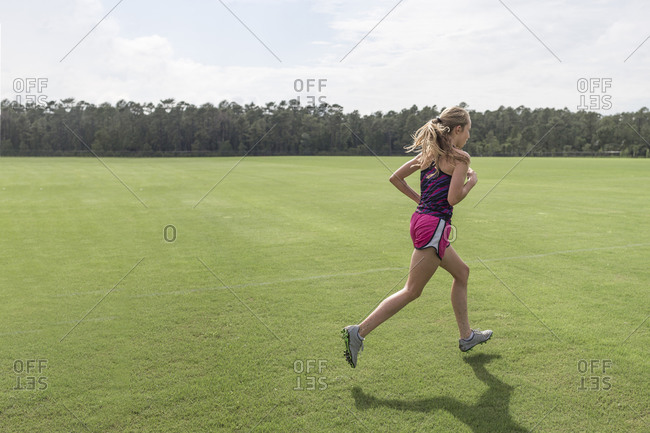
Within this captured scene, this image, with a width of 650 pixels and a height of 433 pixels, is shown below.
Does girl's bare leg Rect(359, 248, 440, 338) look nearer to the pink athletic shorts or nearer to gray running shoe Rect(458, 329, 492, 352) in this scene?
the pink athletic shorts

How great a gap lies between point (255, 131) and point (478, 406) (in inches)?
3587

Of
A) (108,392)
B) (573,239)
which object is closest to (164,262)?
(108,392)

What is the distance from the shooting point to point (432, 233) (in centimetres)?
452

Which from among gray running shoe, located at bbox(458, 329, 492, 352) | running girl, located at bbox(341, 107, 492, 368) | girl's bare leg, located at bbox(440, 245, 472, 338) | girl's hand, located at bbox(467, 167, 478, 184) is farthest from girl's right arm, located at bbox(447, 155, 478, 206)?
gray running shoe, located at bbox(458, 329, 492, 352)

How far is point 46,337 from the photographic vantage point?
5.39 metres

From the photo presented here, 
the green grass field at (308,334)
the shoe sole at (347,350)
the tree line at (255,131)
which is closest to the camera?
the green grass field at (308,334)

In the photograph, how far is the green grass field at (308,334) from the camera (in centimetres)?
388

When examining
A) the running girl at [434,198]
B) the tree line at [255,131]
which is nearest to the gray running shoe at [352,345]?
the running girl at [434,198]

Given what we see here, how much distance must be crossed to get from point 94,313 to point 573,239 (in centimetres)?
940

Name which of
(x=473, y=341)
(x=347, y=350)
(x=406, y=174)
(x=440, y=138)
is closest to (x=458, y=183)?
(x=440, y=138)

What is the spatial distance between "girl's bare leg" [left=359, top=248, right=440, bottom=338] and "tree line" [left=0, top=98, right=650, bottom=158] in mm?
83815

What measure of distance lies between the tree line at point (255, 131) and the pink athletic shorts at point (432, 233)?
275 feet

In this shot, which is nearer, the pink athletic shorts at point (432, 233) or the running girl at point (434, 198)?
the running girl at point (434, 198)

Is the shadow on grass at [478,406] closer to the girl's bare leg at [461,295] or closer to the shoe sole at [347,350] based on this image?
the shoe sole at [347,350]
